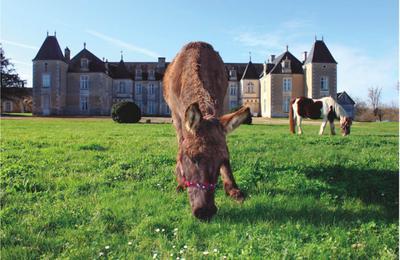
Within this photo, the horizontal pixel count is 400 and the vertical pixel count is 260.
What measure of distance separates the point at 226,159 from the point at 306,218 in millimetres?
1253

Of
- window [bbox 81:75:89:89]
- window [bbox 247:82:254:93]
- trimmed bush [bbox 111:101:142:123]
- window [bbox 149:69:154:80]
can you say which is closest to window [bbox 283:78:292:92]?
window [bbox 247:82:254:93]

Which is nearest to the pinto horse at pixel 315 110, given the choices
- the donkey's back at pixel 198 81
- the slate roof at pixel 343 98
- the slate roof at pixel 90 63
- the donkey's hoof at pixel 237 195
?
the donkey's back at pixel 198 81

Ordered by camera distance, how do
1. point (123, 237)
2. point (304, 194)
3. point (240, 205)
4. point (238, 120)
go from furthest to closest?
point (304, 194), point (240, 205), point (238, 120), point (123, 237)

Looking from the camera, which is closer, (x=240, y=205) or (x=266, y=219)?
(x=266, y=219)

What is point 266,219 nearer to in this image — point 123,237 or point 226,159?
point 226,159

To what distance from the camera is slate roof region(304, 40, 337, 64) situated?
171 ft

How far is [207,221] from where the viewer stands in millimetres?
3932

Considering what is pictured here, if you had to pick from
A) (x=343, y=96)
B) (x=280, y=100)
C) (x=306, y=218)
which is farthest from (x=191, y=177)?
(x=343, y=96)

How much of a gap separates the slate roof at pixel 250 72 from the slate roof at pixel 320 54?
34.1 feet

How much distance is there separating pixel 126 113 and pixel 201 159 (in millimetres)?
27383

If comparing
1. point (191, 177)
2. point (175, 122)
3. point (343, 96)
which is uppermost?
point (343, 96)

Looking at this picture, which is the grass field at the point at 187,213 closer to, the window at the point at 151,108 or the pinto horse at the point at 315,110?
the pinto horse at the point at 315,110

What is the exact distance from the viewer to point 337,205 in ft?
16.0

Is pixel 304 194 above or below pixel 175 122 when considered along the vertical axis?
below
